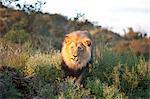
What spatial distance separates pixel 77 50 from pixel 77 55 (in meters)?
0.10

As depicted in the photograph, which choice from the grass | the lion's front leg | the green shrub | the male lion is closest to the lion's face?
the male lion

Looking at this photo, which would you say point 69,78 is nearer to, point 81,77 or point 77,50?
point 81,77

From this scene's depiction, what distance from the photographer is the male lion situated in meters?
10.5

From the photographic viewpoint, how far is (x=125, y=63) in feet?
41.0

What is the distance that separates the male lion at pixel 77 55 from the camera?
1047cm

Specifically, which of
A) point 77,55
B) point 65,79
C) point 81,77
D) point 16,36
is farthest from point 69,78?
point 16,36

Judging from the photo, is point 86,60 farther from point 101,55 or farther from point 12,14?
point 12,14

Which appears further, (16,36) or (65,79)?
(16,36)

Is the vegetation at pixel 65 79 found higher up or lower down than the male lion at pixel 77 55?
lower down

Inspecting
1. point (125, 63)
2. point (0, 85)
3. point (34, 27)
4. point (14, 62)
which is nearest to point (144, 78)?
point (125, 63)

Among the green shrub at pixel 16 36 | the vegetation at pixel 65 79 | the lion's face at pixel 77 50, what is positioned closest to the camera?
the vegetation at pixel 65 79

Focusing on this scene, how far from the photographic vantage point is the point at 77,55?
10398 millimetres

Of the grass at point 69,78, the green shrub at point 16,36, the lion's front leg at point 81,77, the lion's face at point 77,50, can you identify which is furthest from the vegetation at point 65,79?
the green shrub at point 16,36

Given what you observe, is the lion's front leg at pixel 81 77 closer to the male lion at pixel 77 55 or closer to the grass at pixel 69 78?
the male lion at pixel 77 55
